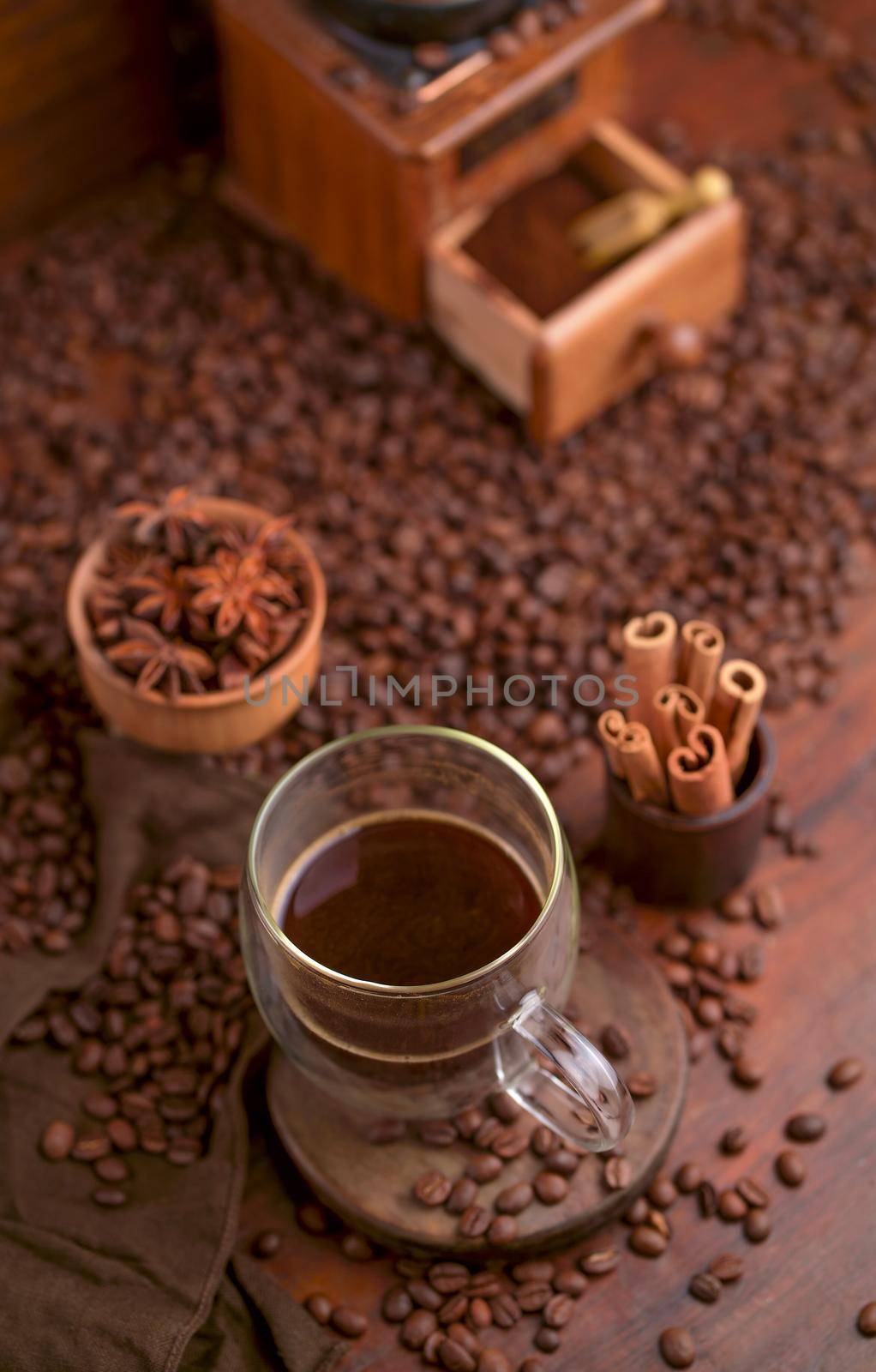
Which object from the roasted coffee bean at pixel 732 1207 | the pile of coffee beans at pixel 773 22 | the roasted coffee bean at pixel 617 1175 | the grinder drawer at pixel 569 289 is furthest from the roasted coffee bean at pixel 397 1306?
the pile of coffee beans at pixel 773 22

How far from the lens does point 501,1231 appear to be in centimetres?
151

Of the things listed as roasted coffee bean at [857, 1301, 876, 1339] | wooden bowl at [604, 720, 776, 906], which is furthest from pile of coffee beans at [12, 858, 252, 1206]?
roasted coffee bean at [857, 1301, 876, 1339]

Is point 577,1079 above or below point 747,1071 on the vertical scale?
above

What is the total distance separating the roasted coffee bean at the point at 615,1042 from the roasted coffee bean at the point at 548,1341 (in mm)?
271

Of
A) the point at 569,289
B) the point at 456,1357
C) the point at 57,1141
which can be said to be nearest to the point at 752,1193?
the point at 456,1357

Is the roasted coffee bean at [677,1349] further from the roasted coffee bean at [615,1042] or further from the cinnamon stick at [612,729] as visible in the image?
the cinnamon stick at [612,729]

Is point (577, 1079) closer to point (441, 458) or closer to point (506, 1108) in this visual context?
point (506, 1108)

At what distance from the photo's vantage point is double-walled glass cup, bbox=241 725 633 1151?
1.36 m

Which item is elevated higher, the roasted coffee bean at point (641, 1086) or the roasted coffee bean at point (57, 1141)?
the roasted coffee bean at point (641, 1086)

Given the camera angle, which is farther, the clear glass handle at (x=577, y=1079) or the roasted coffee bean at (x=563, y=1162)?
the roasted coffee bean at (x=563, y=1162)

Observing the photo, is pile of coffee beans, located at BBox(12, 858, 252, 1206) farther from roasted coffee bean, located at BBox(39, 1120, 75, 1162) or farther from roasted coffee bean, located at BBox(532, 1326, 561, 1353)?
roasted coffee bean, located at BBox(532, 1326, 561, 1353)

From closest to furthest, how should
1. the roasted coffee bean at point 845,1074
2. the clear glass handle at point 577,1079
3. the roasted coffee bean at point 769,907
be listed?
the clear glass handle at point 577,1079, the roasted coffee bean at point 845,1074, the roasted coffee bean at point 769,907

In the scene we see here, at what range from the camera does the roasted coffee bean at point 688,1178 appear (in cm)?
161

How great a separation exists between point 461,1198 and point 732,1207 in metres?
0.28
